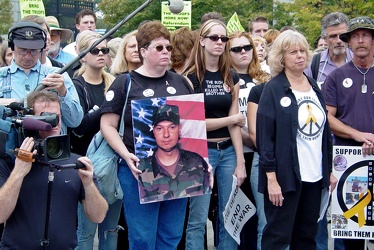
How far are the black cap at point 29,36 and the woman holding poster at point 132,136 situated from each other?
635mm

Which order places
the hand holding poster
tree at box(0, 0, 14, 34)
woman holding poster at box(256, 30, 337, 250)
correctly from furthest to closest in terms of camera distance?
1. tree at box(0, 0, 14, 34)
2. the hand holding poster
3. woman holding poster at box(256, 30, 337, 250)

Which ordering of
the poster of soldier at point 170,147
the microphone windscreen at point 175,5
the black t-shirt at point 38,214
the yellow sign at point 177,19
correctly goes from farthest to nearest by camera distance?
the yellow sign at point 177,19, the poster of soldier at point 170,147, the microphone windscreen at point 175,5, the black t-shirt at point 38,214

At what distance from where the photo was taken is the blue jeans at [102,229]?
5855 mm

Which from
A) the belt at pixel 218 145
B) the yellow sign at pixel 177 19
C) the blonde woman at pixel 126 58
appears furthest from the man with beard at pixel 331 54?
the yellow sign at pixel 177 19

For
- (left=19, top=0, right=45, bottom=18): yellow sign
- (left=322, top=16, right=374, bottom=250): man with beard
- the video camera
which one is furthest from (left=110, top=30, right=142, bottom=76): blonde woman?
(left=19, top=0, right=45, bottom=18): yellow sign

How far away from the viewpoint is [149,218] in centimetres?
531

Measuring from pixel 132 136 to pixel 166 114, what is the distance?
307 mm

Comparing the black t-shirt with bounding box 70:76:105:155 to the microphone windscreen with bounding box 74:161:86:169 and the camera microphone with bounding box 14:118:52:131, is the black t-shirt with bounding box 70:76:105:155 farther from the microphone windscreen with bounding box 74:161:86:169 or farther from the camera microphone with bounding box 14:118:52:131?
the camera microphone with bounding box 14:118:52:131

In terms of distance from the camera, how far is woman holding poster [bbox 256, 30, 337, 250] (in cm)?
538

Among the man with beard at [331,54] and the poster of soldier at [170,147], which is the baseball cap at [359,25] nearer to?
the man with beard at [331,54]

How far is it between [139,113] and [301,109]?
4.10 feet

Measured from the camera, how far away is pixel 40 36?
509 cm

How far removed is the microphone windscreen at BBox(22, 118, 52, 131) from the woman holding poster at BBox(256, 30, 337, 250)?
6.62ft

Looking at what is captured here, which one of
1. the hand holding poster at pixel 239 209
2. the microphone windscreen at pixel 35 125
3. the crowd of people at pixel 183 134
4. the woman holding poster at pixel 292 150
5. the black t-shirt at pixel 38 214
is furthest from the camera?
the hand holding poster at pixel 239 209
